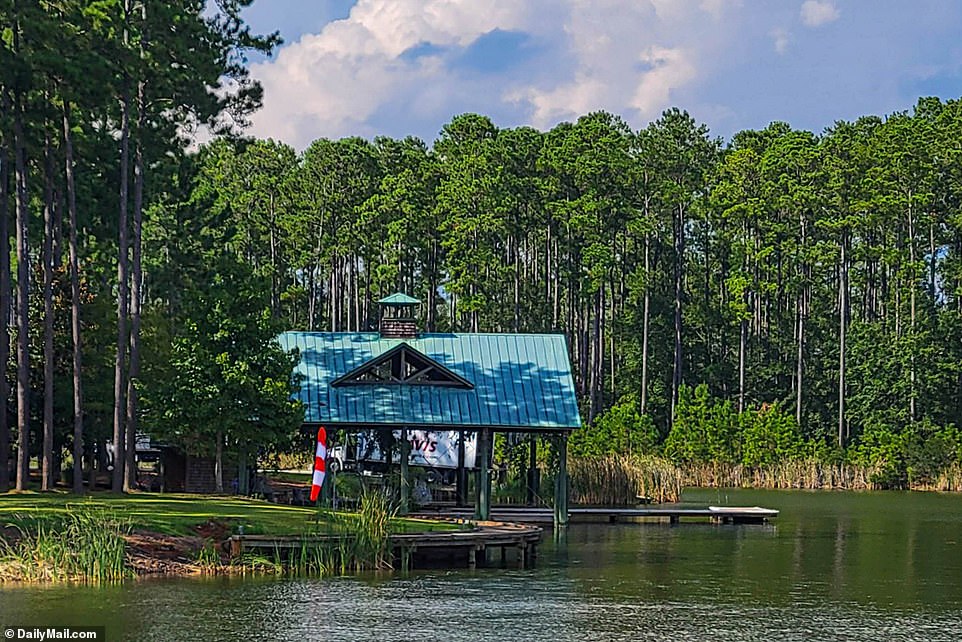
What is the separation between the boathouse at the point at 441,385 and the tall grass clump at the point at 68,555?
11.6 metres

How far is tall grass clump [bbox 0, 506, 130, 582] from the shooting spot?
83.7 feet

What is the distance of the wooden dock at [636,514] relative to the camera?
132ft

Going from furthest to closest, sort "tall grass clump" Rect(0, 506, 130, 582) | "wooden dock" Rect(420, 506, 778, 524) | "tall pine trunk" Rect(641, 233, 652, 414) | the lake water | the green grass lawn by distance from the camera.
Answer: "tall pine trunk" Rect(641, 233, 652, 414) → "wooden dock" Rect(420, 506, 778, 524) → the green grass lawn → "tall grass clump" Rect(0, 506, 130, 582) → the lake water

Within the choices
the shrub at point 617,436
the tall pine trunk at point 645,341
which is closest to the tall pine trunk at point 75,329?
the shrub at point 617,436

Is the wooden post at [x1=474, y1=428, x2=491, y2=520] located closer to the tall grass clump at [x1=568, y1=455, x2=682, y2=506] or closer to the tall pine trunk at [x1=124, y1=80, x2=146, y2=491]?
the tall grass clump at [x1=568, y1=455, x2=682, y2=506]

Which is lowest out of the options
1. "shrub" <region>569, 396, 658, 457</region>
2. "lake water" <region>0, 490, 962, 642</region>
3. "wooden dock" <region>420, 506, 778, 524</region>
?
"lake water" <region>0, 490, 962, 642</region>

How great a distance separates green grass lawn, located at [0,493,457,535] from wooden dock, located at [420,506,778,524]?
8052mm

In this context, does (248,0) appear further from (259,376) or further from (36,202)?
(36,202)

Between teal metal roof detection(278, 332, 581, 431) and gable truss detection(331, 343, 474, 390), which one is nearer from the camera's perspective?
teal metal roof detection(278, 332, 581, 431)

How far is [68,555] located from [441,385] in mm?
15046

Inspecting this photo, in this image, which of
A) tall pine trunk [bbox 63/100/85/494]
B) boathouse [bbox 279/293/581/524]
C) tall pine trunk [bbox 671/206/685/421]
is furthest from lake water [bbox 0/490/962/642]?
tall pine trunk [bbox 671/206/685/421]

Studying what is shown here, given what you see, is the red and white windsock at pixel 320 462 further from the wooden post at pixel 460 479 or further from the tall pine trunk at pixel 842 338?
the tall pine trunk at pixel 842 338

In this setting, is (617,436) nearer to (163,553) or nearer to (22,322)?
(22,322)

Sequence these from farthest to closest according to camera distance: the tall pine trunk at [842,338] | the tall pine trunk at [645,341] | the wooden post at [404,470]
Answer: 1. the tall pine trunk at [645,341]
2. the tall pine trunk at [842,338]
3. the wooden post at [404,470]
